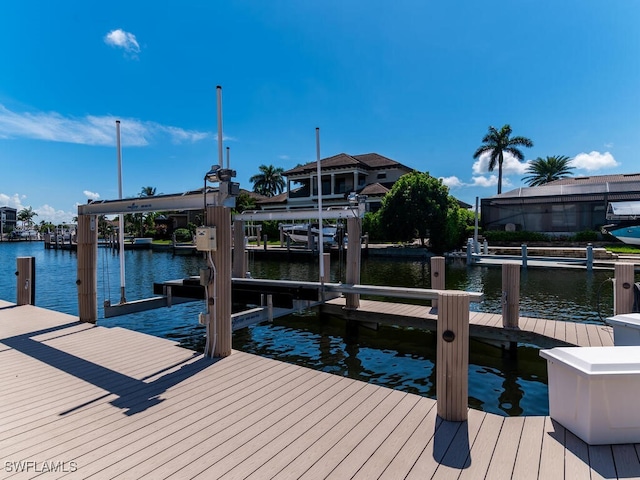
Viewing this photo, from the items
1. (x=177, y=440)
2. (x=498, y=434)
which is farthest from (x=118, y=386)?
(x=498, y=434)

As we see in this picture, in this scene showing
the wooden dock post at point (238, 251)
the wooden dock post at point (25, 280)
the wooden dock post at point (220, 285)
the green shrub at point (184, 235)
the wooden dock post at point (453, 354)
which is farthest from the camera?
the green shrub at point (184, 235)

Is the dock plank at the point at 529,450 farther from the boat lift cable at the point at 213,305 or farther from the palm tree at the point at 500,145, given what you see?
the palm tree at the point at 500,145

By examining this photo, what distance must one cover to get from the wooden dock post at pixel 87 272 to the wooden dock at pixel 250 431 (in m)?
2.19

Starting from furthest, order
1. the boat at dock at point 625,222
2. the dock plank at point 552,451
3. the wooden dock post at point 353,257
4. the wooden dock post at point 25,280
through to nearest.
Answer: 1. the boat at dock at point 625,222
2. the wooden dock post at point 25,280
3. the wooden dock post at point 353,257
4. the dock plank at point 552,451

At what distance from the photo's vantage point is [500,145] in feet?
142

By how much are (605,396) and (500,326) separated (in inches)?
171

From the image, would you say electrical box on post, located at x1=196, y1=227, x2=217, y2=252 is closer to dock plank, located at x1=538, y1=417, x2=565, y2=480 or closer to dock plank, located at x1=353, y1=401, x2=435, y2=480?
dock plank, located at x1=353, y1=401, x2=435, y2=480

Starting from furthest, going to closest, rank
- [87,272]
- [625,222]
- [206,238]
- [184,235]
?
[184,235]
[625,222]
[87,272]
[206,238]

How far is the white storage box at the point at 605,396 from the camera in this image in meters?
2.89

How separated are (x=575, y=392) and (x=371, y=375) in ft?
12.2

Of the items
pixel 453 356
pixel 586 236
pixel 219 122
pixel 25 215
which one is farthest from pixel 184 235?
pixel 25 215

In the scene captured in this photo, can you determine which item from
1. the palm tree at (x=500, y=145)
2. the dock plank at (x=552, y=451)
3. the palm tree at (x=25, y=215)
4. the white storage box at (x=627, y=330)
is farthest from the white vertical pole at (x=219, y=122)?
the palm tree at (x=25, y=215)

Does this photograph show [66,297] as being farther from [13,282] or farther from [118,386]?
[118,386]

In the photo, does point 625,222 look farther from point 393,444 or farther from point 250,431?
point 250,431
